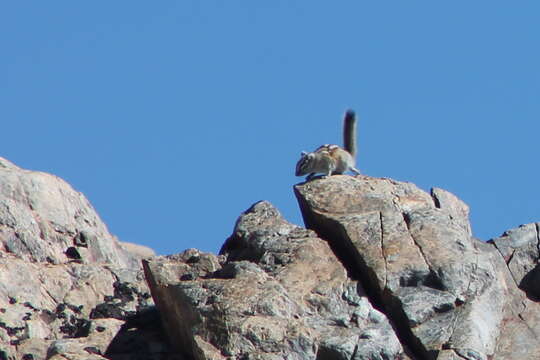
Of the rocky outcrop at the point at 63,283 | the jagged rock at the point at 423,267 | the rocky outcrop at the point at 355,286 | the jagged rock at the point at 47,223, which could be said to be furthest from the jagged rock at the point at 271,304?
the jagged rock at the point at 47,223

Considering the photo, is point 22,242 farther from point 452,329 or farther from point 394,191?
point 452,329

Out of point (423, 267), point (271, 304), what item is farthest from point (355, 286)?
point (271, 304)

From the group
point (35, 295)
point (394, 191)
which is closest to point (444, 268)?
point (394, 191)

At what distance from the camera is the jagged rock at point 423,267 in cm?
2244

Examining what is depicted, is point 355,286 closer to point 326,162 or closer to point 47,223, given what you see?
point 326,162

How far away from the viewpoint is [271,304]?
73.3 feet

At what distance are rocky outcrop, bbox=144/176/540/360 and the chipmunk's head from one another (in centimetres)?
347

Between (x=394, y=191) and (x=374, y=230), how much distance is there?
201 centimetres

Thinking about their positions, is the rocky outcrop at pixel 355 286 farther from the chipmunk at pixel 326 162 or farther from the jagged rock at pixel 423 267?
the chipmunk at pixel 326 162

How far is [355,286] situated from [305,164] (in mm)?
7148

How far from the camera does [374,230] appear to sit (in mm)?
24562

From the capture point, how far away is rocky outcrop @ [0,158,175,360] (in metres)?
23.8

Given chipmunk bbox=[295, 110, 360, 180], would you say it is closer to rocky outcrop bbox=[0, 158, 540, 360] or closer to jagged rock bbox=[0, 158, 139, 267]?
rocky outcrop bbox=[0, 158, 540, 360]

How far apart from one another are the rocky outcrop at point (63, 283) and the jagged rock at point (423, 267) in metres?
3.54
